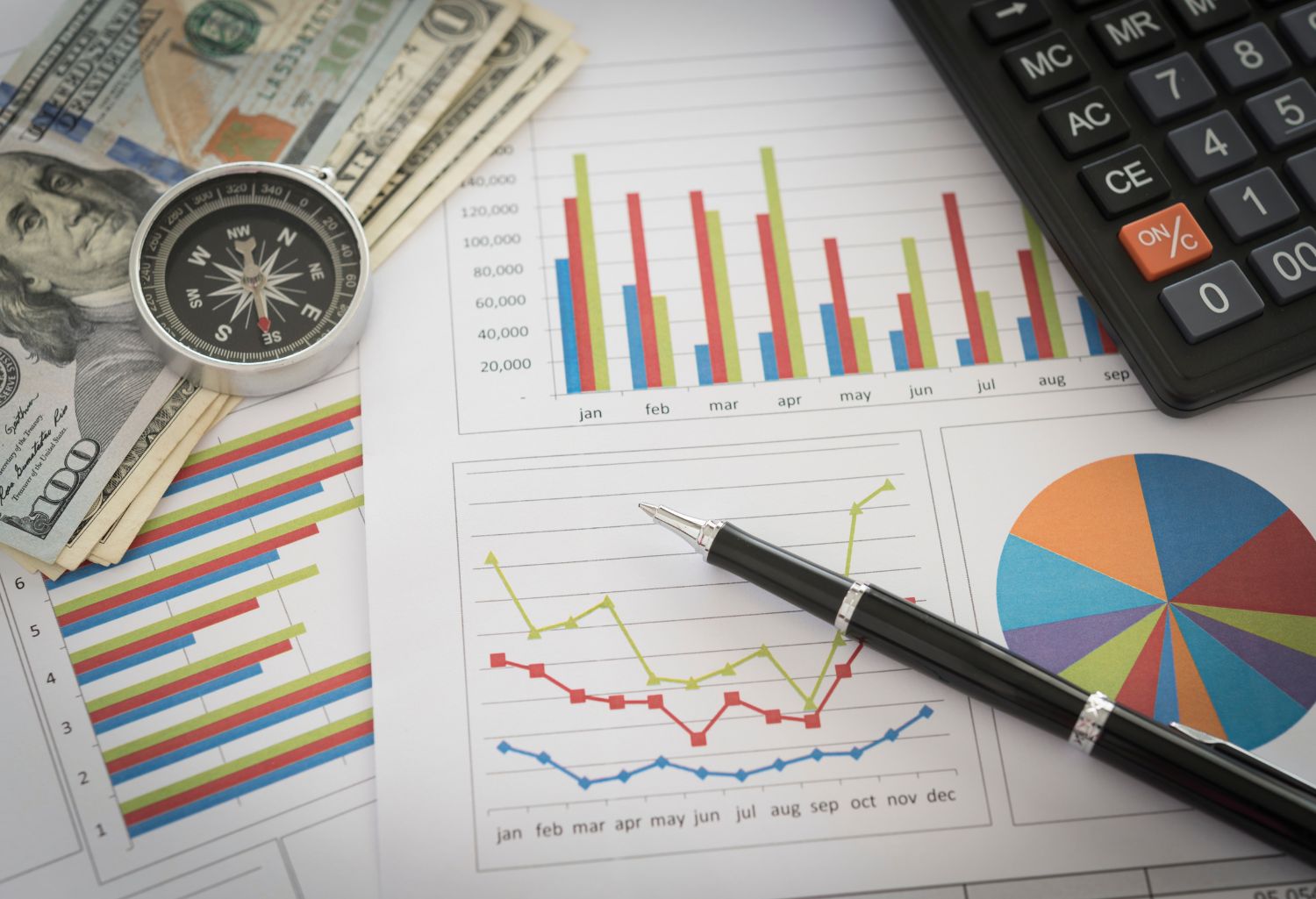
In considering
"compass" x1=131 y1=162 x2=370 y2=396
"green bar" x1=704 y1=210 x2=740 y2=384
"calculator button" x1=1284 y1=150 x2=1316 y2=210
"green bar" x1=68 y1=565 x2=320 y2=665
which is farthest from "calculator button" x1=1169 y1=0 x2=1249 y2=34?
"green bar" x1=68 y1=565 x2=320 y2=665

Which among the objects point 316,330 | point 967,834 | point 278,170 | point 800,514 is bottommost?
point 967,834

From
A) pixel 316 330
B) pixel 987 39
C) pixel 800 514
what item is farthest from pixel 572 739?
pixel 987 39

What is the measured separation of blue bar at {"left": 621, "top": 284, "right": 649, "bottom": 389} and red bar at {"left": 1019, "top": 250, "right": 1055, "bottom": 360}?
0.27 meters

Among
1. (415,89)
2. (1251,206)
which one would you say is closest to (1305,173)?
(1251,206)

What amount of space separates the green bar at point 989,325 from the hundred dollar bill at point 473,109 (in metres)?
0.37

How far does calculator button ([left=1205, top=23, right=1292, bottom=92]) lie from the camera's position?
711 millimetres

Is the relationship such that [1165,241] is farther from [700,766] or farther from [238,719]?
[238,719]

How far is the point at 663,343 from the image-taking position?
73 centimetres

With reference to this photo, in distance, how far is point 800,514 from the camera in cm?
67

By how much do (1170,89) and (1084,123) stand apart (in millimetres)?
62

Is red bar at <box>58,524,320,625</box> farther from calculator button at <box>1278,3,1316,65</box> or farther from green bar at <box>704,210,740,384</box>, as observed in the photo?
calculator button at <box>1278,3,1316,65</box>

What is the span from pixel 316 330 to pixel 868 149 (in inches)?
16.1

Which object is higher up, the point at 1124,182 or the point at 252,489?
the point at 1124,182

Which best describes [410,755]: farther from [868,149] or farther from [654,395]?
[868,149]
